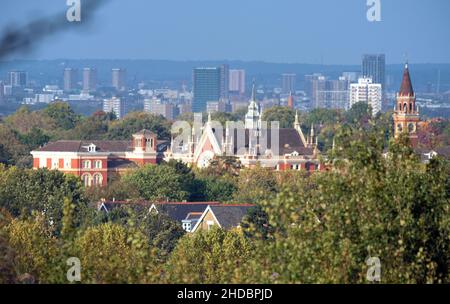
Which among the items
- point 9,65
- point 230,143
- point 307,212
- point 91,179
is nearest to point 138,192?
point 91,179

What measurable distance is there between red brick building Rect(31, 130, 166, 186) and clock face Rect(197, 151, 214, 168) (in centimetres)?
Result: 271

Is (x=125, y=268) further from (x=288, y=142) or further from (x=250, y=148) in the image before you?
(x=288, y=142)

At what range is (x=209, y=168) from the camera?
4318 inches

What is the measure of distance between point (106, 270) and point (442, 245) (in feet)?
17.4

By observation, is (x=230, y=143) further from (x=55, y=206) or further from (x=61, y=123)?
(x=55, y=206)

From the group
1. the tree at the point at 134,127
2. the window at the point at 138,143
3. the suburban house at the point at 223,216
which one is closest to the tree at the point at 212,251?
the suburban house at the point at 223,216

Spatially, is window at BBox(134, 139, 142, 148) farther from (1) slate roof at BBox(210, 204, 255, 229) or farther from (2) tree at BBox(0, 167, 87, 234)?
(1) slate roof at BBox(210, 204, 255, 229)

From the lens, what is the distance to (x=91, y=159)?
390 ft

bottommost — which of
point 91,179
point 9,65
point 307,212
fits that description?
point 91,179

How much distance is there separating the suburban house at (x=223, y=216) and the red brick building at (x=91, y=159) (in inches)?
1588

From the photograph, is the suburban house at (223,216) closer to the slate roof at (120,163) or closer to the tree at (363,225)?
the tree at (363,225)

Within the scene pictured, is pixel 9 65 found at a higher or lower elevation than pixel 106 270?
higher

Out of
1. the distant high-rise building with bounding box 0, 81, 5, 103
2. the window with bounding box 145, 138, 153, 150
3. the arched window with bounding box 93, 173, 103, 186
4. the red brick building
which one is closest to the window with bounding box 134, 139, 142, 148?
the red brick building
